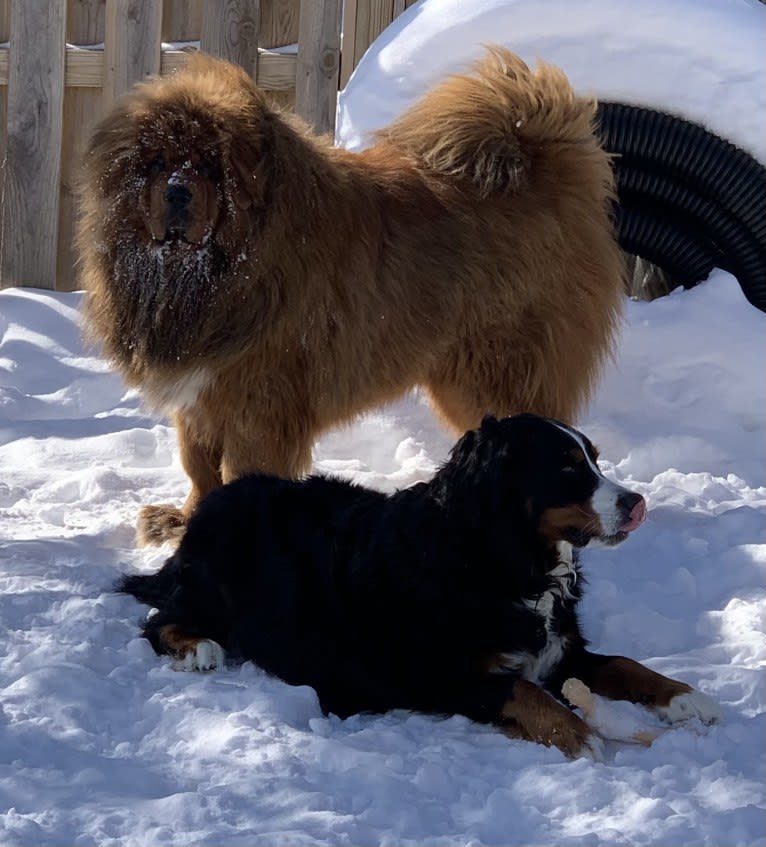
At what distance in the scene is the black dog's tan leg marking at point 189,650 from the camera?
3420 millimetres

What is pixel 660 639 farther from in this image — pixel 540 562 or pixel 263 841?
pixel 263 841

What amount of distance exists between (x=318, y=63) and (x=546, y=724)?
4873 millimetres

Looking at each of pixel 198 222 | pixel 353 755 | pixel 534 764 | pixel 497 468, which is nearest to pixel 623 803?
pixel 534 764

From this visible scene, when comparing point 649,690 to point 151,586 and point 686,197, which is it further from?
point 686,197

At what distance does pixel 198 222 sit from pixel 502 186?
4.14 feet

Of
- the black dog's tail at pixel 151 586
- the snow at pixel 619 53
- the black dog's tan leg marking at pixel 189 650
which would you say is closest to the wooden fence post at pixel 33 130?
the snow at pixel 619 53

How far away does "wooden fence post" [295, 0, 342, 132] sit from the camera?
693 cm

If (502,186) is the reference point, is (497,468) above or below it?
below

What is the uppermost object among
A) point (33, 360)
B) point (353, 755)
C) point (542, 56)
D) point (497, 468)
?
point (542, 56)

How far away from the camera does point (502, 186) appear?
15.9ft

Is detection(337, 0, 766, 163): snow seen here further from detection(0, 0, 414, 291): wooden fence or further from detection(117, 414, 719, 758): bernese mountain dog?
detection(117, 414, 719, 758): bernese mountain dog

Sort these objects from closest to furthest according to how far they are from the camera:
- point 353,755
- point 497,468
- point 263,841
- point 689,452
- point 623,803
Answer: point 263,841 < point 623,803 < point 353,755 < point 497,468 < point 689,452

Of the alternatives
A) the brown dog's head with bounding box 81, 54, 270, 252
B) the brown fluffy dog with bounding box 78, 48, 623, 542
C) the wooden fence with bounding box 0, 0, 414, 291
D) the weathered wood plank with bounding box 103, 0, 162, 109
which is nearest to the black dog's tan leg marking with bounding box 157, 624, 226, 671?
the brown fluffy dog with bounding box 78, 48, 623, 542

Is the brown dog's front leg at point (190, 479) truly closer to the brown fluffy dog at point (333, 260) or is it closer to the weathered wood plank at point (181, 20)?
the brown fluffy dog at point (333, 260)
